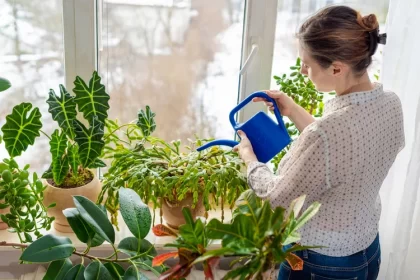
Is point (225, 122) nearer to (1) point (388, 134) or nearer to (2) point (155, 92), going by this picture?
(2) point (155, 92)

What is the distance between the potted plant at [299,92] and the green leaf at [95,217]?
2.19ft

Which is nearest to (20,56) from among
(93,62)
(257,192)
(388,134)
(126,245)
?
(93,62)

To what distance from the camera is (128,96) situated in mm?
1982

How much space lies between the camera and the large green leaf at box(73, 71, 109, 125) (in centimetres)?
167

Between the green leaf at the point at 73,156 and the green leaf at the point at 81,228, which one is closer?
the green leaf at the point at 81,228

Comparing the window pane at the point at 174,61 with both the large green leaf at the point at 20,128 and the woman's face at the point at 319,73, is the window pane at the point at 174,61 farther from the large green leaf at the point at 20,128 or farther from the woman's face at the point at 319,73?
the woman's face at the point at 319,73

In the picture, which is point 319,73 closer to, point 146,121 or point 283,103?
point 283,103

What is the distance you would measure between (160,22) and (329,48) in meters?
0.74

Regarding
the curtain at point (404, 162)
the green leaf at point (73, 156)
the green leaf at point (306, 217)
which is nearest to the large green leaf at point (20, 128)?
the green leaf at point (73, 156)

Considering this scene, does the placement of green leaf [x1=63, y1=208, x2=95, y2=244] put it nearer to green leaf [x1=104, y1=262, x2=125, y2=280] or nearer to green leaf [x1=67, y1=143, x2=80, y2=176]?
green leaf [x1=104, y1=262, x2=125, y2=280]

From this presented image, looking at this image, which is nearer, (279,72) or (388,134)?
(388,134)

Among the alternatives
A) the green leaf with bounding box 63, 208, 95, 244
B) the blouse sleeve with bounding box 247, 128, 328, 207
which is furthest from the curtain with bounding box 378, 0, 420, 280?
the green leaf with bounding box 63, 208, 95, 244

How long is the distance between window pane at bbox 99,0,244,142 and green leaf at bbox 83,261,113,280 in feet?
2.34

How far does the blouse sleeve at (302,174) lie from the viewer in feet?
4.33
